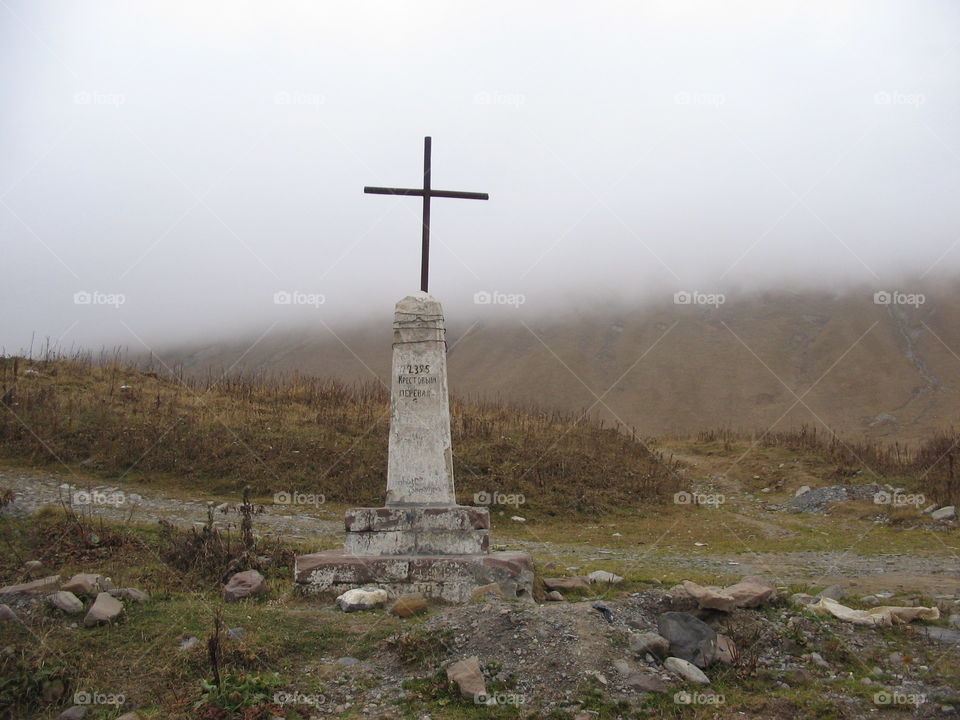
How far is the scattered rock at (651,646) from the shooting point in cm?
628

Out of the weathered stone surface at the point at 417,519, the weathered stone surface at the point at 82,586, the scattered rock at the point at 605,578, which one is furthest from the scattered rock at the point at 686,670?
the weathered stone surface at the point at 82,586

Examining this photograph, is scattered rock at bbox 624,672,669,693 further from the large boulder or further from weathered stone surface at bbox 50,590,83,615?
weathered stone surface at bbox 50,590,83,615

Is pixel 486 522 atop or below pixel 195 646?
atop

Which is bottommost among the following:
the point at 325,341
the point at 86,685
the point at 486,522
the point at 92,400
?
the point at 86,685

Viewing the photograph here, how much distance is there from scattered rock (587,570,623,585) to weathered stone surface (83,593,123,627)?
5093mm

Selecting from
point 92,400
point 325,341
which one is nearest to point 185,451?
point 92,400

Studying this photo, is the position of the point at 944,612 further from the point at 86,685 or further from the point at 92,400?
the point at 92,400

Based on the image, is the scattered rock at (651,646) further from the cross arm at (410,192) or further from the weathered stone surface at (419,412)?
the cross arm at (410,192)

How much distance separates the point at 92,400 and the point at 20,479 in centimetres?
373

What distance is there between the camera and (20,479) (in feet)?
47.8

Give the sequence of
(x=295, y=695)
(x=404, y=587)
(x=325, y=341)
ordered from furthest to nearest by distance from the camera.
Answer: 1. (x=325, y=341)
2. (x=404, y=587)
3. (x=295, y=695)

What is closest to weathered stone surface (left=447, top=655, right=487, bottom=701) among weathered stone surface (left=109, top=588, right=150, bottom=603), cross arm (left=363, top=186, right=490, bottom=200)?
weathered stone surface (left=109, top=588, right=150, bottom=603)

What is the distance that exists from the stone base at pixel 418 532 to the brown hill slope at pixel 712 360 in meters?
44.8

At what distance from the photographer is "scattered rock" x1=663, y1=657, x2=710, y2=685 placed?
6.00 metres
